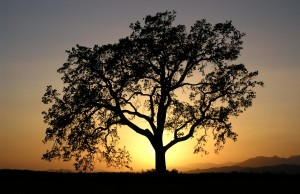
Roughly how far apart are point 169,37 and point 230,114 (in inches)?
385

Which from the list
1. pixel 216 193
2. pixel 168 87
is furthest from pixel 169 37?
pixel 216 193

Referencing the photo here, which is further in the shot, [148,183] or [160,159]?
[160,159]

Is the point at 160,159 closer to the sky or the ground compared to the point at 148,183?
closer to the sky

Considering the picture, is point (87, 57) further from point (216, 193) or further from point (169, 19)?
point (216, 193)

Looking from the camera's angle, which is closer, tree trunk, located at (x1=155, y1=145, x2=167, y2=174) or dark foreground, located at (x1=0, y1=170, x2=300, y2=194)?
dark foreground, located at (x1=0, y1=170, x2=300, y2=194)

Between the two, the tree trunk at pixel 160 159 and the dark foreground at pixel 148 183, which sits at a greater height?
the tree trunk at pixel 160 159

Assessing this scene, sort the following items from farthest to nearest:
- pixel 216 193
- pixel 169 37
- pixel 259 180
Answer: pixel 169 37 → pixel 259 180 → pixel 216 193

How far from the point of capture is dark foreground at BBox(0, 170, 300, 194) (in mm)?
27750

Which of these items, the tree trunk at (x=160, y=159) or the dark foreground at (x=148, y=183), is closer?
the dark foreground at (x=148, y=183)

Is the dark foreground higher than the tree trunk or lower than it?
lower

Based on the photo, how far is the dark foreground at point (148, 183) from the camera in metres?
27.8

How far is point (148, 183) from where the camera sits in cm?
3278

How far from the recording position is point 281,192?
87.3 ft

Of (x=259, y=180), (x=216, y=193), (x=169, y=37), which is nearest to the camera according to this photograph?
(x=216, y=193)
